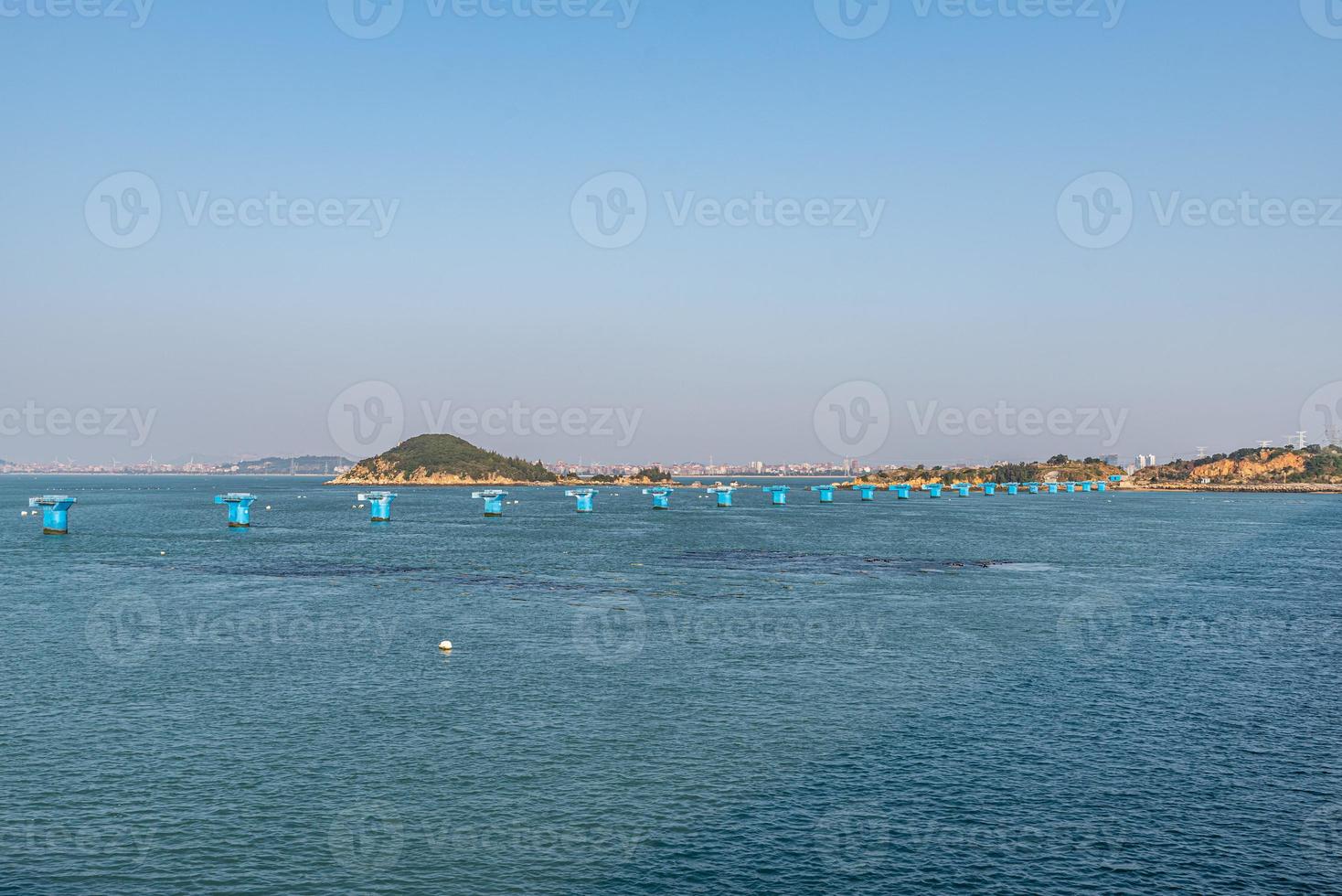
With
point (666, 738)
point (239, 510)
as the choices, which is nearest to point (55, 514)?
point (239, 510)

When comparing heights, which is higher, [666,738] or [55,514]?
[55,514]

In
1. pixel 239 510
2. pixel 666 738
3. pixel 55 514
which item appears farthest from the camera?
pixel 239 510

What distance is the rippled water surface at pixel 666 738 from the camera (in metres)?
22.5

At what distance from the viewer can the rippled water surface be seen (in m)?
22.5

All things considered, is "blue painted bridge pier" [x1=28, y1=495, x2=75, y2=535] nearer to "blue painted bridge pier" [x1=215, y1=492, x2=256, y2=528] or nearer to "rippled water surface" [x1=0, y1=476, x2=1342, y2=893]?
"blue painted bridge pier" [x1=215, y1=492, x2=256, y2=528]

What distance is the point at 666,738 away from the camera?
32.1 metres

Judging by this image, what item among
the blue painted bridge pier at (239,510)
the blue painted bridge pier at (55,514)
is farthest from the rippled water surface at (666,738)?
the blue painted bridge pier at (239,510)

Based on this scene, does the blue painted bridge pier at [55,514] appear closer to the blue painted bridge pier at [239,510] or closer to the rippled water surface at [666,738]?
the blue painted bridge pier at [239,510]

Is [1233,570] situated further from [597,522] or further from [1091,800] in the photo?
[597,522]

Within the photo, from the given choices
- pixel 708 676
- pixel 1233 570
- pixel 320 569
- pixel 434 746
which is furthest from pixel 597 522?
pixel 434 746

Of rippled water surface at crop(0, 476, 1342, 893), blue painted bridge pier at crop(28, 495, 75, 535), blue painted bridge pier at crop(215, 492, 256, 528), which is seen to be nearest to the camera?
rippled water surface at crop(0, 476, 1342, 893)

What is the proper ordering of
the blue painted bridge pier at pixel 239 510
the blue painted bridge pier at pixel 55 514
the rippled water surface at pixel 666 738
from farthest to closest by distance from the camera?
1. the blue painted bridge pier at pixel 239 510
2. the blue painted bridge pier at pixel 55 514
3. the rippled water surface at pixel 666 738

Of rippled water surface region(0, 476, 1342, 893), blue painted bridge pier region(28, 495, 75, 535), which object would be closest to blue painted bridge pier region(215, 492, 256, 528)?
blue painted bridge pier region(28, 495, 75, 535)

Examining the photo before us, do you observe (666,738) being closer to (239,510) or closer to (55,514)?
(55,514)
